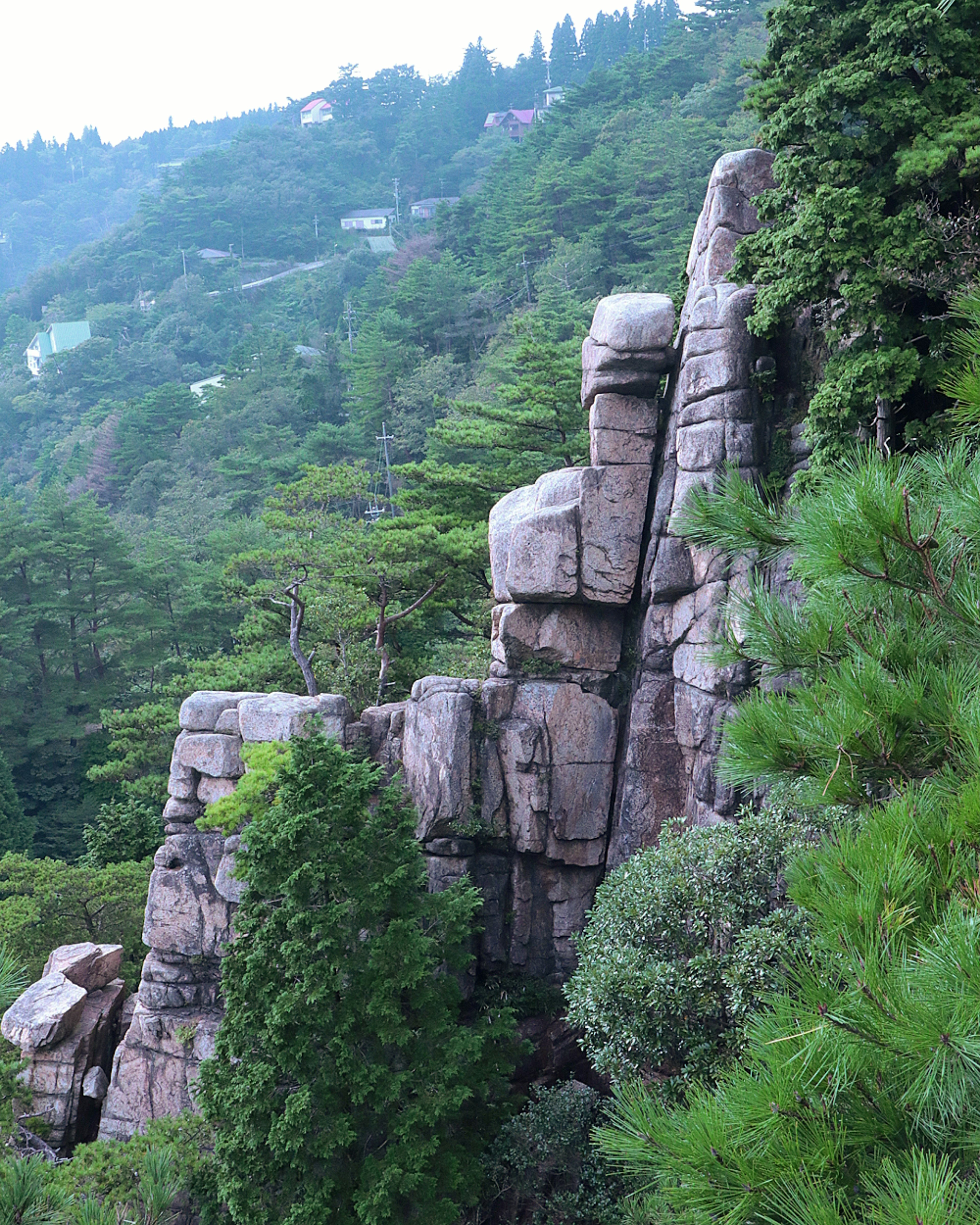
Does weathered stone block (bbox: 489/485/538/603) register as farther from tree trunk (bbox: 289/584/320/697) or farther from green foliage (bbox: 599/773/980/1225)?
green foliage (bbox: 599/773/980/1225)

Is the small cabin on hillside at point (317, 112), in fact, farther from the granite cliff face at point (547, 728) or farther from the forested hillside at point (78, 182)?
the granite cliff face at point (547, 728)

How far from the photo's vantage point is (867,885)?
2539 millimetres

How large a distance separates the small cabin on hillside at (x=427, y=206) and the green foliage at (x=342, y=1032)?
4798cm

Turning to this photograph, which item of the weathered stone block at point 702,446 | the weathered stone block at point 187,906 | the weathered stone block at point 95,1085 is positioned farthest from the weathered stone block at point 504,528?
the weathered stone block at point 95,1085

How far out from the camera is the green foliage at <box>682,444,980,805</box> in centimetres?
325

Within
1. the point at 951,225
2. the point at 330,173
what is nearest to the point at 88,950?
the point at 951,225

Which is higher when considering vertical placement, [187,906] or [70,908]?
[187,906]

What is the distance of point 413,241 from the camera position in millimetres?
40188

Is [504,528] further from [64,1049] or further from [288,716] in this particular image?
[64,1049]

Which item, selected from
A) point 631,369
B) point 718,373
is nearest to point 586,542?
point 631,369

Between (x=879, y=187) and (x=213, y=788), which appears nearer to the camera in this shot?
(x=879, y=187)

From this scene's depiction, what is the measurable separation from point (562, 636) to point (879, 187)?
201 inches

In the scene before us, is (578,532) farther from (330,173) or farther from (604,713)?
(330,173)

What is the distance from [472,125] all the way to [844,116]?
5629 centimetres
